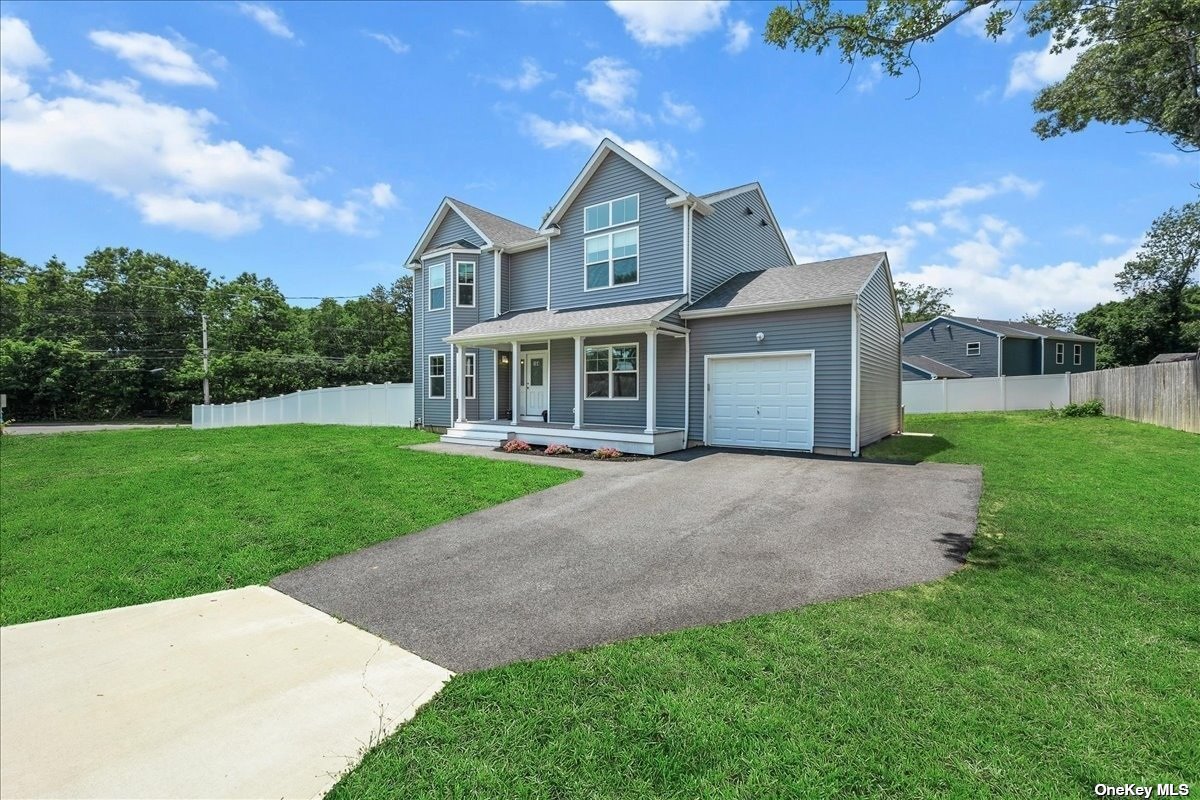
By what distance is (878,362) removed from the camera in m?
13.7

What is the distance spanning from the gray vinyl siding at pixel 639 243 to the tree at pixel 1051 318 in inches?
2354

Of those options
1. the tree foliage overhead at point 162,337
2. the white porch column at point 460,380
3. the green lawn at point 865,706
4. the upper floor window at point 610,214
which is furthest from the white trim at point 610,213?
the tree foliage overhead at point 162,337

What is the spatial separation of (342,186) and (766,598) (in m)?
20.3

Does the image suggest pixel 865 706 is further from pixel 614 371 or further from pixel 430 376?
pixel 430 376

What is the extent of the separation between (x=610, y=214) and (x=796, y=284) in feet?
17.6

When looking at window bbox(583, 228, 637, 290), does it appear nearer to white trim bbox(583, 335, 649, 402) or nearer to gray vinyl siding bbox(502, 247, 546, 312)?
white trim bbox(583, 335, 649, 402)

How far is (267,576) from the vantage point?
518cm

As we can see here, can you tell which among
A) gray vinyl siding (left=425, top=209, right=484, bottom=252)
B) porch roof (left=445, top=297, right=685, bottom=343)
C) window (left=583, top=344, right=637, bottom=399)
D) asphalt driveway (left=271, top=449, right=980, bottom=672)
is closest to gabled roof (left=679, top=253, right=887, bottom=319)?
porch roof (left=445, top=297, right=685, bottom=343)

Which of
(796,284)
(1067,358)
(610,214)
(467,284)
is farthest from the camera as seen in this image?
(1067,358)

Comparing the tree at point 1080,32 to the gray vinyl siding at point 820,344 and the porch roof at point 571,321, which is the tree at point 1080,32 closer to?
the gray vinyl siding at point 820,344

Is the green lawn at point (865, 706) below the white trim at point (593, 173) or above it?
below

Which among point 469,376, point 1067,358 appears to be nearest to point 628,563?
point 469,376

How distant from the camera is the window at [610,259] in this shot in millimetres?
14047

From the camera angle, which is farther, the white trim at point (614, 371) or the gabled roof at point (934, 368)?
the gabled roof at point (934, 368)
